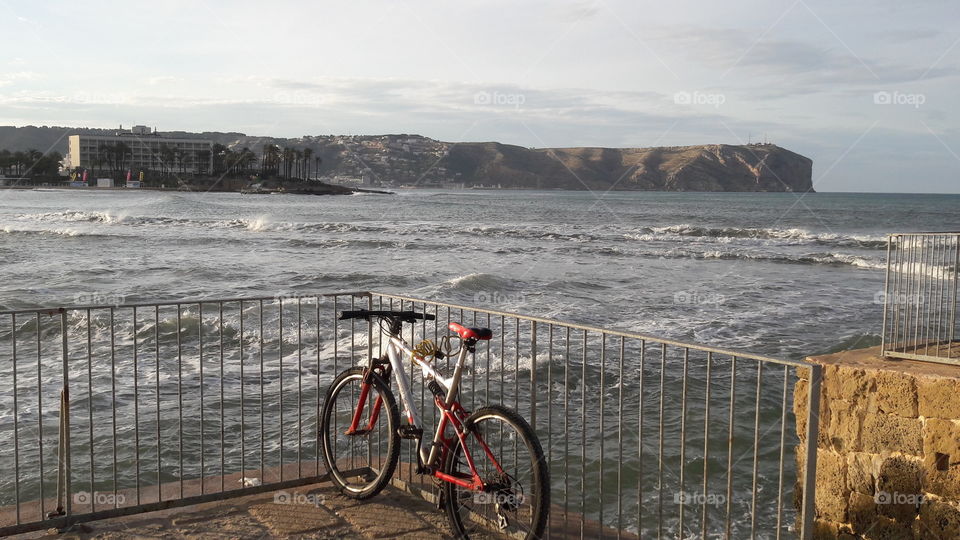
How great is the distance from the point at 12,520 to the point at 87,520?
41cm

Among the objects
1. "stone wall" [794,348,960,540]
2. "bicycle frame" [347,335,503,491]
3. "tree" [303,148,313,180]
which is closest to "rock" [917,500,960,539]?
"stone wall" [794,348,960,540]

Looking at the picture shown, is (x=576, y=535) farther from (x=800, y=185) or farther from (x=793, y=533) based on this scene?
(x=800, y=185)

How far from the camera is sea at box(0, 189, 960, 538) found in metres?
7.58

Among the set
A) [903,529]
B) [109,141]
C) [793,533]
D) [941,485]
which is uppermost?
[109,141]

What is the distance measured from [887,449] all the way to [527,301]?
13.8 meters

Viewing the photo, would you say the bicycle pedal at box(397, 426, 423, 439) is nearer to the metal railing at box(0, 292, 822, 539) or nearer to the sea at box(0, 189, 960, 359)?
the metal railing at box(0, 292, 822, 539)

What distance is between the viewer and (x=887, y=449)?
579cm

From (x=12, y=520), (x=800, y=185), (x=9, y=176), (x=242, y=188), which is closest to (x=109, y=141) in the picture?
(x=9, y=176)

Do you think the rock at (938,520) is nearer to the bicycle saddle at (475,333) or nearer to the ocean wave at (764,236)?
the bicycle saddle at (475,333)

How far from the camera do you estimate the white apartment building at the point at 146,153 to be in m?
177

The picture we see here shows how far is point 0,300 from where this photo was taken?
1839 centimetres

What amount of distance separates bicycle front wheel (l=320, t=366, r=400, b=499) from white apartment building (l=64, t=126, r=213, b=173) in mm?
180927

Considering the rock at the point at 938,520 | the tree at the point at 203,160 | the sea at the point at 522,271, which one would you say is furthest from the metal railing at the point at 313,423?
the tree at the point at 203,160

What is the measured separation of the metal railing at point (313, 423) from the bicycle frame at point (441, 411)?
0.36 m
